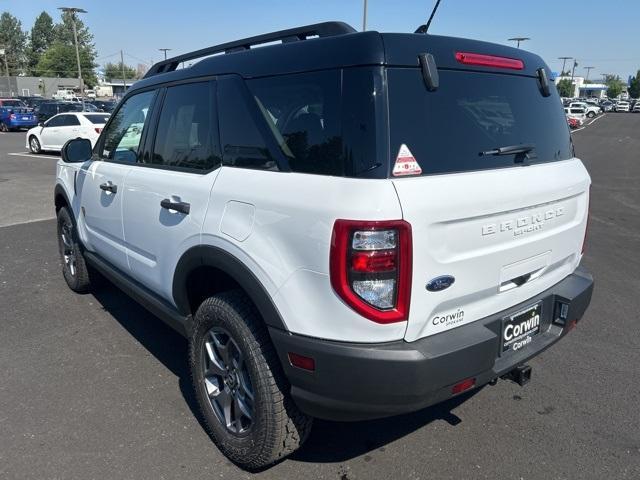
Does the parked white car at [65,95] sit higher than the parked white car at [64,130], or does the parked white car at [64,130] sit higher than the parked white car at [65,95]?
the parked white car at [65,95]

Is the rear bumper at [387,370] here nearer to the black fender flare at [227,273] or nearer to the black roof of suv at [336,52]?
the black fender flare at [227,273]

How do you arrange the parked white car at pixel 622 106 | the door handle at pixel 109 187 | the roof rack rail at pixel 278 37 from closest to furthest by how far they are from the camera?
the roof rack rail at pixel 278 37
the door handle at pixel 109 187
the parked white car at pixel 622 106

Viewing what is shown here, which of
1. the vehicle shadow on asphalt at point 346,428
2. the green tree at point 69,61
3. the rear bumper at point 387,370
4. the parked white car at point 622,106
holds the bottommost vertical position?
the vehicle shadow on asphalt at point 346,428

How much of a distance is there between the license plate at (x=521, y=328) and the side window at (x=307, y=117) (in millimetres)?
1078

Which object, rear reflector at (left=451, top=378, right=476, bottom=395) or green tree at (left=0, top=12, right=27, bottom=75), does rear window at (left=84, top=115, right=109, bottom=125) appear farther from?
green tree at (left=0, top=12, right=27, bottom=75)

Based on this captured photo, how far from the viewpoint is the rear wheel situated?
18328 millimetres

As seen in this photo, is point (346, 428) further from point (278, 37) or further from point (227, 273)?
point (278, 37)

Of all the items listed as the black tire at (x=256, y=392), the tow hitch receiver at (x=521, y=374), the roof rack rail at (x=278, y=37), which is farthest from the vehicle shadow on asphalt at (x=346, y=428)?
the roof rack rail at (x=278, y=37)

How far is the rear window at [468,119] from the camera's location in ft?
6.59

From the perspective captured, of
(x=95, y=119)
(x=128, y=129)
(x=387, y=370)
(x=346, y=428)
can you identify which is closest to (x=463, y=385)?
(x=387, y=370)

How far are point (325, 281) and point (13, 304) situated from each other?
3.87 m

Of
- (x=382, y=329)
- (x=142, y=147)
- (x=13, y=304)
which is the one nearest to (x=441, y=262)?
(x=382, y=329)

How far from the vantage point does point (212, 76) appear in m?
2.67

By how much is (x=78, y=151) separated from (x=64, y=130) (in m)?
15.1
